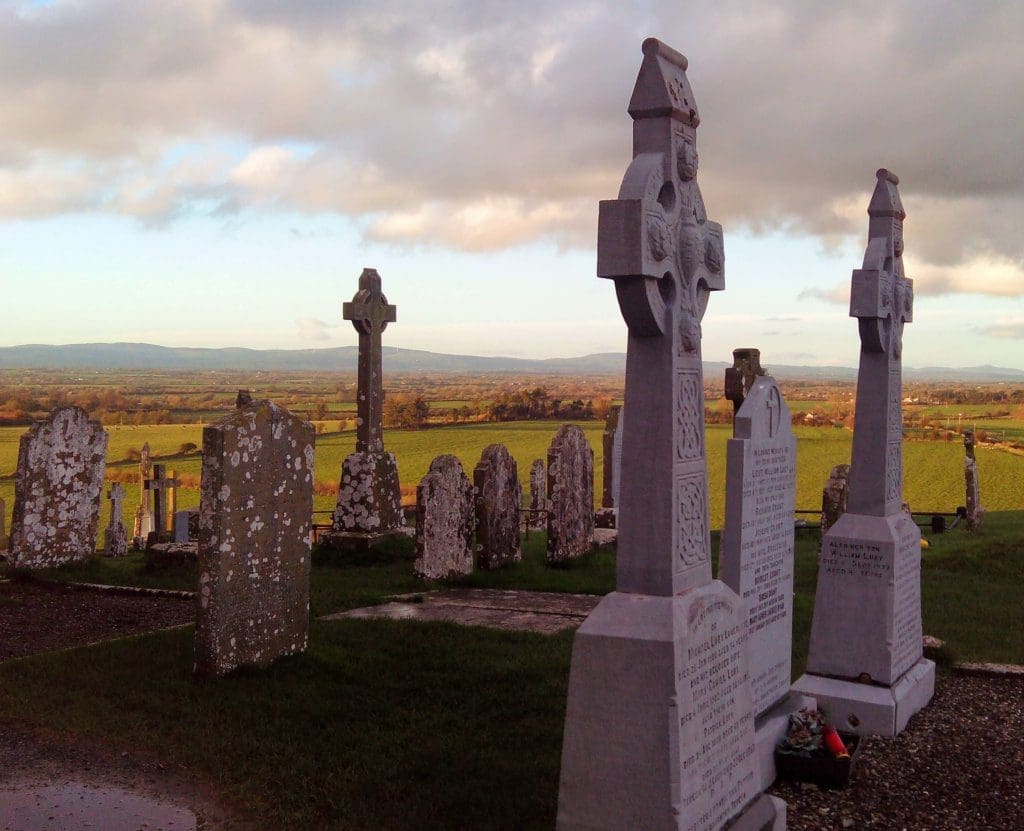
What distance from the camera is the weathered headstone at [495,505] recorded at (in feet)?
42.2

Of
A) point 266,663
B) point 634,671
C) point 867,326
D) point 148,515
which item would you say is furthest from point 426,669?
point 148,515

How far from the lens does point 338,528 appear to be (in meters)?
14.3

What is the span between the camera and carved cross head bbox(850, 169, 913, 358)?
7766mm

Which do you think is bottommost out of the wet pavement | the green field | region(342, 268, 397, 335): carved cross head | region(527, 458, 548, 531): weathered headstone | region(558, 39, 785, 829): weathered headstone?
the green field

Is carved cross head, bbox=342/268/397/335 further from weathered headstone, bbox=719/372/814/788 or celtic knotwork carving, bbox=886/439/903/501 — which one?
weathered headstone, bbox=719/372/814/788

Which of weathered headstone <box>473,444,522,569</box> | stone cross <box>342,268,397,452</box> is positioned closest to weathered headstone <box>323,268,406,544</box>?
stone cross <box>342,268,397,452</box>

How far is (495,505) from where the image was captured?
1297 cm

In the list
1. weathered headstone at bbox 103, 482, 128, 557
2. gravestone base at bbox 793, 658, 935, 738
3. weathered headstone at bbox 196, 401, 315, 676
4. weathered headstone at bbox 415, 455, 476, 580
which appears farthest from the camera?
weathered headstone at bbox 103, 482, 128, 557

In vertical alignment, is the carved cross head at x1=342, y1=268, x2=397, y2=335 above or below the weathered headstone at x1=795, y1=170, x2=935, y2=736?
above

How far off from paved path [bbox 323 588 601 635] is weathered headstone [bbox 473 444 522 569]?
3.87 feet

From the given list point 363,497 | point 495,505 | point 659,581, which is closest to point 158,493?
point 363,497

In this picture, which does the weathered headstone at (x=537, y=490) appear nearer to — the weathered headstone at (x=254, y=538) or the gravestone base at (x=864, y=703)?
the weathered headstone at (x=254, y=538)

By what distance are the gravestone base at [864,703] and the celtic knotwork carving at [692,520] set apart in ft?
9.68

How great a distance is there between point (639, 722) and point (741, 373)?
5412 millimetres
